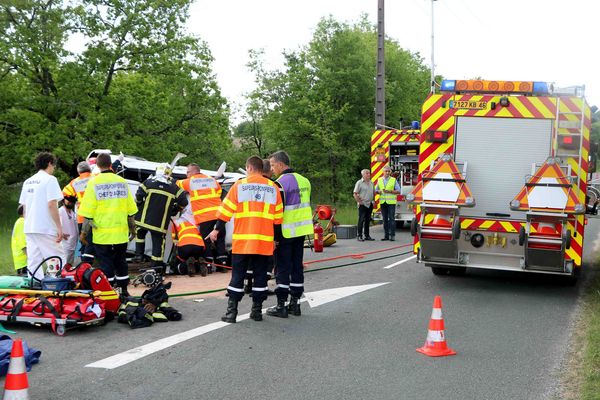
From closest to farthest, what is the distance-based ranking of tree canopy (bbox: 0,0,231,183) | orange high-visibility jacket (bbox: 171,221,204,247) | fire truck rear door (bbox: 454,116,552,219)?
fire truck rear door (bbox: 454,116,552,219) → orange high-visibility jacket (bbox: 171,221,204,247) → tree canopy (bbox: 0,0,231,183)

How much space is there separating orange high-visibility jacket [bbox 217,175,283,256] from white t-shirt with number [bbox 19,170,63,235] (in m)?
2.25

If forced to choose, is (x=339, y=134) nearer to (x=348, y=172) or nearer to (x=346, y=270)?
(x=348, y=172)

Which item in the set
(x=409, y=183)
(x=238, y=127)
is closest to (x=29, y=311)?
(x=409, y=183)

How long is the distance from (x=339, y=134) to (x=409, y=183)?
1501 cm

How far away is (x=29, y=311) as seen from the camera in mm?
6379

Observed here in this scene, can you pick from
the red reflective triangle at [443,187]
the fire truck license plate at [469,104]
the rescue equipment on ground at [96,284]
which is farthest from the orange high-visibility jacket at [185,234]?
the fire truck license plate at [469,104]

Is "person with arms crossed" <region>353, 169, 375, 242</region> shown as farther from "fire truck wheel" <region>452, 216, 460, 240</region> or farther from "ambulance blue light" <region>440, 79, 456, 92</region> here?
"fire truck wheel" <region>452, 216, 460, 240</region>

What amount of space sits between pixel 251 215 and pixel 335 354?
73.6 inches

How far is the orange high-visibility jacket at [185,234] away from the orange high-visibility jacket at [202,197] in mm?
241

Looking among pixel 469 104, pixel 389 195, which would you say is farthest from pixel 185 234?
pixel 389 195

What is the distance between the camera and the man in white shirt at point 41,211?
7648 mm

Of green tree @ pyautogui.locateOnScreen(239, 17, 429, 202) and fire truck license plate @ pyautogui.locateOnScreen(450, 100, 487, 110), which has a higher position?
green tree @ pyautogui.locateOnScreen(239, 17, 429, 202)

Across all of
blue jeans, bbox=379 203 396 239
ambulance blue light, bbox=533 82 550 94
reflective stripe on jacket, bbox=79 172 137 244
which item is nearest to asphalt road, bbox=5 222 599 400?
reflective stripe on jacket, bbox=79 172 137 244

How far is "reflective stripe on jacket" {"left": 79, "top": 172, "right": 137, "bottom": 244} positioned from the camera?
7.70m
